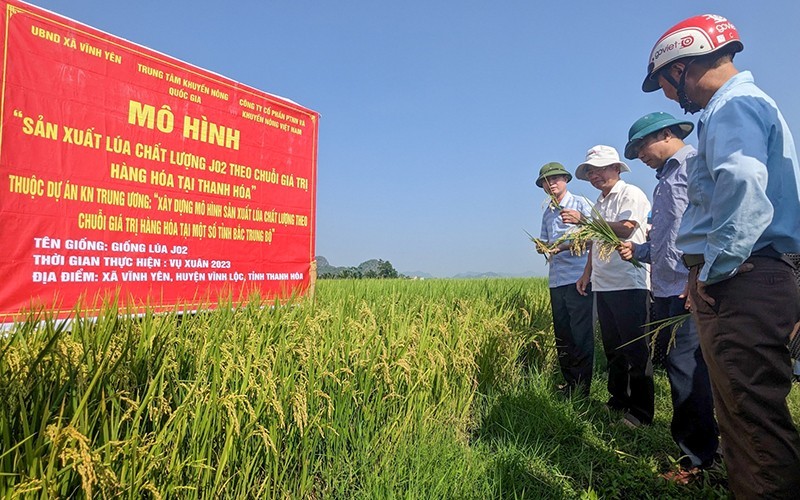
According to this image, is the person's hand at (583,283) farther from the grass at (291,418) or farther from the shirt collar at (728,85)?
the shirt collar at (728,85)

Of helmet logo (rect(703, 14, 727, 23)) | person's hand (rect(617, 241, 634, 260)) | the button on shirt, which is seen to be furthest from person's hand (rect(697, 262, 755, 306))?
the button on shirt

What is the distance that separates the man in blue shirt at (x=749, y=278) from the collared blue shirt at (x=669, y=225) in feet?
3.26

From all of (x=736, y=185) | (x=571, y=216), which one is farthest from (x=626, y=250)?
(x=736, y=185)

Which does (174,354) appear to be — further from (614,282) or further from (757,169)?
(614,282)

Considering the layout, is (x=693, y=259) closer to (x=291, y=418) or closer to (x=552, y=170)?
(x=291, y=418)

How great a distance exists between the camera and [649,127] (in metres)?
3.24

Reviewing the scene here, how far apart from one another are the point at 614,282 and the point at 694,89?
183 cm

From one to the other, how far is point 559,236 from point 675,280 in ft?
5.09

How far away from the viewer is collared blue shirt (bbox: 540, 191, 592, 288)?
4328 mm

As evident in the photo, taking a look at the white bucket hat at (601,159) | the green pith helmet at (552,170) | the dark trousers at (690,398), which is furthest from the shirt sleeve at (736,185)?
the green pith helmet at (552,170)

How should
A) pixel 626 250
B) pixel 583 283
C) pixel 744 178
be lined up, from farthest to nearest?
pixel 583 283 → pixel 626 250 → pixel 744 178

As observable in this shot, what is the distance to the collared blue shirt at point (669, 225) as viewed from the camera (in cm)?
305

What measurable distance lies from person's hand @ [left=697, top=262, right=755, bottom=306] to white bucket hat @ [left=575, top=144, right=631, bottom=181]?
2.01 meters

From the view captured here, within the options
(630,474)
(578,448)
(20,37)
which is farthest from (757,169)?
(20,37)
